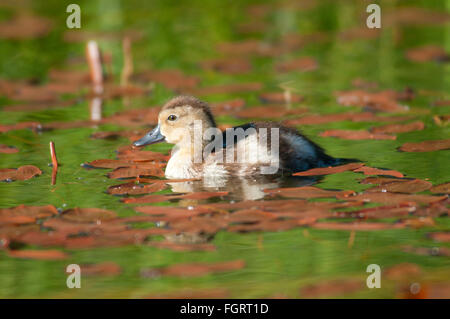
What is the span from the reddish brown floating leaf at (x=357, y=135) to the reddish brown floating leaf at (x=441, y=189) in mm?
1654

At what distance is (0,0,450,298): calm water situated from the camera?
4.87 m

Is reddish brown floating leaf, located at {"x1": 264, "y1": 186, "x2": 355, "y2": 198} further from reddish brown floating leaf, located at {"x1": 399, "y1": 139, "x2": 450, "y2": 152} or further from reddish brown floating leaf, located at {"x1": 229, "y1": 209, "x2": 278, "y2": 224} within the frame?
reddish brown floating leaf, located at {"x1": 399, "y1": 139, "x2": 450, "y2": 152}

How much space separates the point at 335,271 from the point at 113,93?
5.53 m

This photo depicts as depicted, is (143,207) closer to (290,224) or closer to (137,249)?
(137,249)

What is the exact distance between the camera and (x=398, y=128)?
7910mm

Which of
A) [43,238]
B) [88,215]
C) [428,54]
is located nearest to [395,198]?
[88,215]

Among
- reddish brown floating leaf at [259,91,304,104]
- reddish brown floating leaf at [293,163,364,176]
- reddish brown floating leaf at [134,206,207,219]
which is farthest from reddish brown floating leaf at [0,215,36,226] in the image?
reddish brown floating leaf at [259,91,304,104]

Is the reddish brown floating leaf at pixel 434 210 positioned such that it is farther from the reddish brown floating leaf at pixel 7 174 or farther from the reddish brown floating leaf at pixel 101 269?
the reddish brown floating leaf at pixel 7 174

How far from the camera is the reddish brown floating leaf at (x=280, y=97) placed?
30.5 feet

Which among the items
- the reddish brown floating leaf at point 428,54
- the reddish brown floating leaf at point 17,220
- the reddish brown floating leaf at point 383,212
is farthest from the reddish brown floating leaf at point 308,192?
the reddish brown floating leaf at point 428,54

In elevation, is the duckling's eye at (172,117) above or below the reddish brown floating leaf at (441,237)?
above
